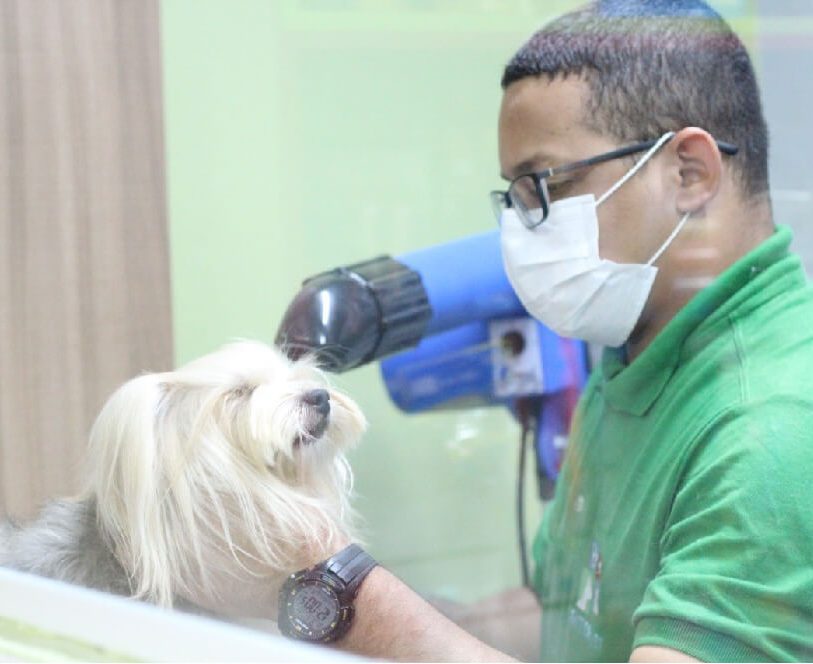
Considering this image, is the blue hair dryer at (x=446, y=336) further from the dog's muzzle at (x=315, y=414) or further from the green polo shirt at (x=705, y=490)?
the green polo shirt at (x=705, y=490)

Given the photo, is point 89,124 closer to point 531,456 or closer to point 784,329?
point 784,329

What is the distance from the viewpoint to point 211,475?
3.40ft

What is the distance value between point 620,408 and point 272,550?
15.8 inches

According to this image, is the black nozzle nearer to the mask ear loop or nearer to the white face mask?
the white face mask

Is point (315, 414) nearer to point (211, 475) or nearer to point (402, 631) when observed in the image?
point (211, 475)

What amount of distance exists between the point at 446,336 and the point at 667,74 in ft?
1.93

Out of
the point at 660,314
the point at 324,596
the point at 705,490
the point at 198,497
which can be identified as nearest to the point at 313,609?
the point at 324,596

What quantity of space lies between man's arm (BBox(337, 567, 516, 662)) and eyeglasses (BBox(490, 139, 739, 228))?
15.2 inches

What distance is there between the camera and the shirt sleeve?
0.84 meters

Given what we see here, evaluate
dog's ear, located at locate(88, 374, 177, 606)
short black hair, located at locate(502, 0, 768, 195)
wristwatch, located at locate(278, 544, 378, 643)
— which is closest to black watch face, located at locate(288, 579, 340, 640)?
wristwatch, located at locate(278, 544, 378, 643)

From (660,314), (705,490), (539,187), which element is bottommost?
(705,490)

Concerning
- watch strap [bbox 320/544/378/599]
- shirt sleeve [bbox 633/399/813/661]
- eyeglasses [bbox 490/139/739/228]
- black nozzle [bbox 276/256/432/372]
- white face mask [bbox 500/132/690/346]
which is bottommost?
watch strap [bbox 320/544/378/599]

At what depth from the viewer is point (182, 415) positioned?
1062 mm

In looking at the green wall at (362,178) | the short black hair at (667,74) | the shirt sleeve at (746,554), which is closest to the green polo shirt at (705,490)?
the shirt sleeve at (746,554)
